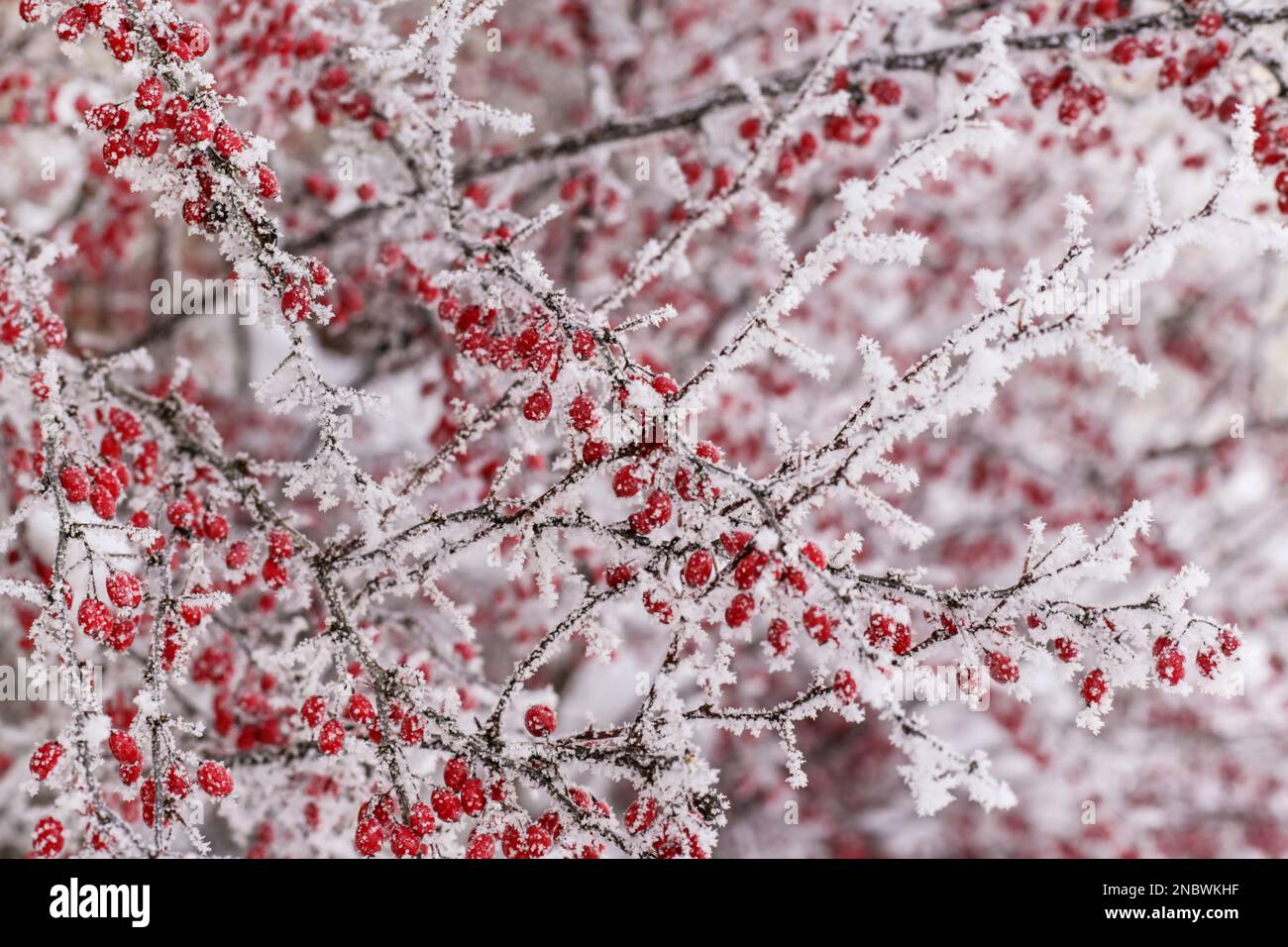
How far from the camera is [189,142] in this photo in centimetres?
174

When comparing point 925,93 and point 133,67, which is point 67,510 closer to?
point 133,67

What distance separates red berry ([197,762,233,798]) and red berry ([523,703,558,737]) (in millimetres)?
595

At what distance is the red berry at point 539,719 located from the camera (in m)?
1.92

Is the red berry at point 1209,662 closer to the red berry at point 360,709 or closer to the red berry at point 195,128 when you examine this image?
the red berry at point 360,709

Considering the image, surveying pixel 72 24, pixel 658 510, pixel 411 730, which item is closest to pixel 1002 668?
pixel 658 510

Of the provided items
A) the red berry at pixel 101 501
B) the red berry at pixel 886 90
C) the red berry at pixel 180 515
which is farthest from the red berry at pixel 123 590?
the red berry at pixel 886 90

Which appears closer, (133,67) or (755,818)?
(133,67)

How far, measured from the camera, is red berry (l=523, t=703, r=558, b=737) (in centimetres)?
192

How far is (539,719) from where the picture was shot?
1934 mm

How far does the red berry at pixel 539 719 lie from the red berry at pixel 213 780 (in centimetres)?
60

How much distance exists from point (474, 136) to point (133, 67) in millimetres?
1827

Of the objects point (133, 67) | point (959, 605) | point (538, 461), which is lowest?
point (959, 605)
